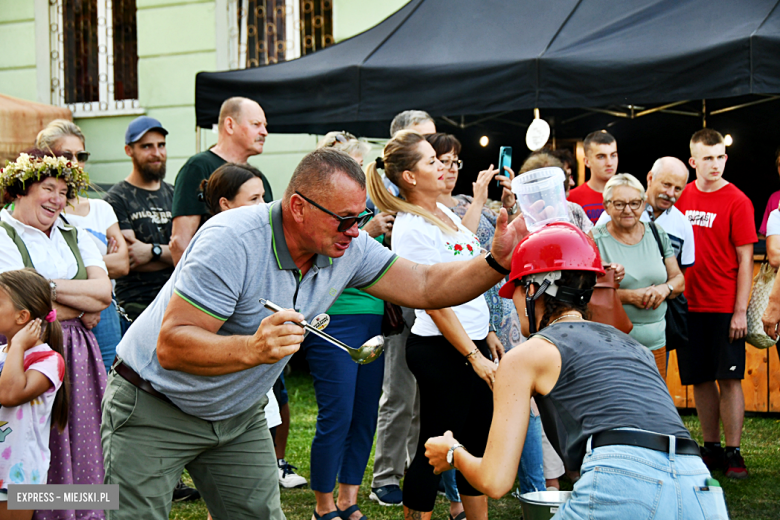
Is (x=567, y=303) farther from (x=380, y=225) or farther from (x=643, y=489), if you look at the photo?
(x=380, y=225)

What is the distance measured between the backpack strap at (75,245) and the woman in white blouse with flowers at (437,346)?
1.58 m

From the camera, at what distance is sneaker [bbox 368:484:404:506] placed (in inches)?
179

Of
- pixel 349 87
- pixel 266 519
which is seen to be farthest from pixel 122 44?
pixel 266 519

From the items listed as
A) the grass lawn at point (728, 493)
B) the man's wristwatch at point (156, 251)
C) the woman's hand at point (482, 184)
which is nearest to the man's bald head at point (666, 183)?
the woman's hand at point (482, 184)

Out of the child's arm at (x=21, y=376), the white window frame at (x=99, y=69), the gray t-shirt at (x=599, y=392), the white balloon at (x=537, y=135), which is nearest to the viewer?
the gray t-shirt at (x=599, y=392)

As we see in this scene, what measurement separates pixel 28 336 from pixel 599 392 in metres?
2.57

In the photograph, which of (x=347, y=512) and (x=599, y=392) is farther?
(x=347, y=512)

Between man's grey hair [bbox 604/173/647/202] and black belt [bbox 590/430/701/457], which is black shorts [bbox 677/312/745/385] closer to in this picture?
man's grey hair [bbox 604/173/647/202]

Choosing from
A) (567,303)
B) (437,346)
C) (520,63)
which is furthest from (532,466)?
(520,63)

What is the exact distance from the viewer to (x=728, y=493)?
15.2 feet

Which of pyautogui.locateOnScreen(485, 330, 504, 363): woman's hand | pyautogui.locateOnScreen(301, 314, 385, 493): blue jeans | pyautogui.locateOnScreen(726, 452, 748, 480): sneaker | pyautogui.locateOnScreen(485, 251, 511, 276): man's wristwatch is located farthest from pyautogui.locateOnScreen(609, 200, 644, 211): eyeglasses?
pyautogui.locateOnScreen(485, 251, 511, 276): man's wristwatch

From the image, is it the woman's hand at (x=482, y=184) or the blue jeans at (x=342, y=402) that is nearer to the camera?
the blue jeans at (x=342, y=402)

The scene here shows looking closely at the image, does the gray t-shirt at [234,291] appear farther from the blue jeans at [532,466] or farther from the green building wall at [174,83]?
the green building wall at [174,83]

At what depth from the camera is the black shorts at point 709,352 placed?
5215mm
